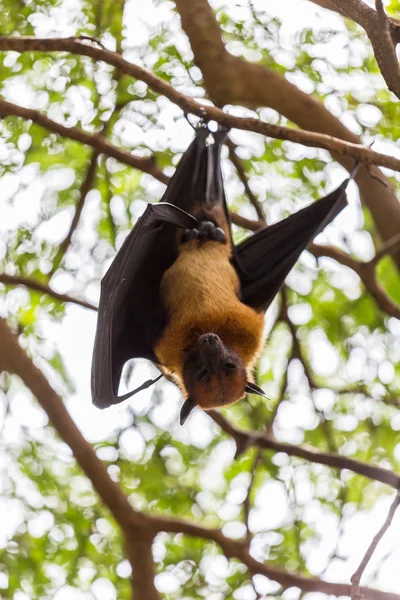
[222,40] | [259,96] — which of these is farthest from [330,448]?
[222,40]

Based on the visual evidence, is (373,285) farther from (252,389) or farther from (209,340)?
(209,340)

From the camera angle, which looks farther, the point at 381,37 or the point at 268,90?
the point at 268,90

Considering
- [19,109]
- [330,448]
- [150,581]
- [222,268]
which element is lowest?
[150,581]

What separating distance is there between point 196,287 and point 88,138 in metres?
1.50

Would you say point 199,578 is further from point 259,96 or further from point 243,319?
point 259,96

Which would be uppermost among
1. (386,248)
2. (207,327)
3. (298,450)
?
(386,248)

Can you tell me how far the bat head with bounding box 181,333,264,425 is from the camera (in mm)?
5602

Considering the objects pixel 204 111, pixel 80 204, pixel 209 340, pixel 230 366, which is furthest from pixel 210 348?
pixel 80 204

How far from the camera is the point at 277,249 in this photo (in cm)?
655

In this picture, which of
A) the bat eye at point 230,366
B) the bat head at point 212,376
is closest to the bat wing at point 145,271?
the bat head at point 212,376

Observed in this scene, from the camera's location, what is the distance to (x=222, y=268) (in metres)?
6.43

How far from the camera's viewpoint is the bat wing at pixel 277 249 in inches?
255

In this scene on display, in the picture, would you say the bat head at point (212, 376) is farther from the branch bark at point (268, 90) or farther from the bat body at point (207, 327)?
the branch bark at point (268, 90)

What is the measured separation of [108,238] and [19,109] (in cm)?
155
